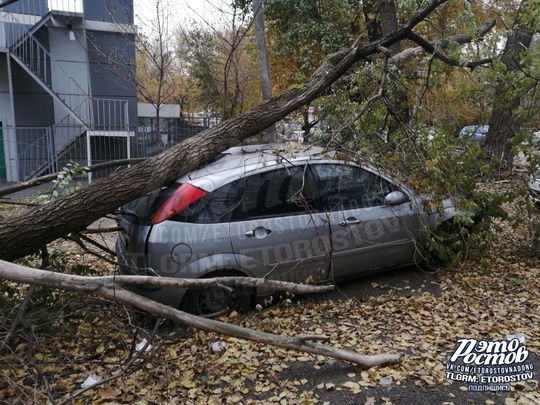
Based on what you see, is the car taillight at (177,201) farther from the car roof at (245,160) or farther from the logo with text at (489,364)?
the logo with text at (489,364)

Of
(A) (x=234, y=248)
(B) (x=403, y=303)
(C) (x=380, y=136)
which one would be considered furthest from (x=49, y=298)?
(C) (x=380, y=136)

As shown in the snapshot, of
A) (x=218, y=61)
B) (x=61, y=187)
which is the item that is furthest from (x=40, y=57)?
(x=61, y=187)

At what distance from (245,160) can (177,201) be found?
0.82m

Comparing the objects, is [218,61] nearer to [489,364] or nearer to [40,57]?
[40,57]

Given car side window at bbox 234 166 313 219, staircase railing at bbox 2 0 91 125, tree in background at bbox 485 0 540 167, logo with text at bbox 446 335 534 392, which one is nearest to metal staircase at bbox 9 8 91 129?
staircase railing at bbox 2 0 91 125

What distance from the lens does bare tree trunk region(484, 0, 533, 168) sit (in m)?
5.64

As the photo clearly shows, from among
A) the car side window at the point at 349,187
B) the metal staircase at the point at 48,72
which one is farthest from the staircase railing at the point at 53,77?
the car side window at the point at 349,187

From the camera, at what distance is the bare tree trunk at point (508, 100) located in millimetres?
5637

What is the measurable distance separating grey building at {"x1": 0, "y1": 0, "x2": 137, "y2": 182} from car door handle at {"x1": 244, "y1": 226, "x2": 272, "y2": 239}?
966 cm

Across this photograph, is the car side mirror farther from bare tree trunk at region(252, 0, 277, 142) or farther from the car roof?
bare tree trunk at region(252, 0, 277, 142)

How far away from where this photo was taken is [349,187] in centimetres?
469

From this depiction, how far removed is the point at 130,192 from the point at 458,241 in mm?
3385

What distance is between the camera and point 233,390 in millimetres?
3100

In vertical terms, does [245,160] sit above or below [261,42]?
below
